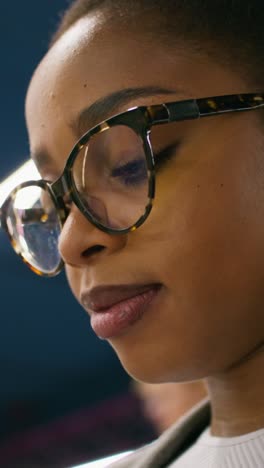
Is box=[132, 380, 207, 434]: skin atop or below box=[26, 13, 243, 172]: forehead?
below

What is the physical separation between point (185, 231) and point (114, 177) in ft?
0.38

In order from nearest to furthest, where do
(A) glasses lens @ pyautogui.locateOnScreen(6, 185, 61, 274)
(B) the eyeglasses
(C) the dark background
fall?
(B) the eyeglasses, (A) glasses lens @ pyautogui.locateOnScreen(6, 185, 61, 274), (C) the dark background

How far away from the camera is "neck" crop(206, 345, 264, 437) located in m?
0.90

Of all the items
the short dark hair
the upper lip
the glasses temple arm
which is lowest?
the upper lip

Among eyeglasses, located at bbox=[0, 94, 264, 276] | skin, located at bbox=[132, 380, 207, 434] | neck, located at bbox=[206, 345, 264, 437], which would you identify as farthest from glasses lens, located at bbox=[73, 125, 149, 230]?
skin, located at bbox=[132, 380, 207, 434]

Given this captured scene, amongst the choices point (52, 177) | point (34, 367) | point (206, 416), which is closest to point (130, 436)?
point (34, 367)

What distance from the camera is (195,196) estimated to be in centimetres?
81

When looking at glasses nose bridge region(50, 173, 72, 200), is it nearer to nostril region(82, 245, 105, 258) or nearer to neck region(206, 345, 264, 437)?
nostril region(82, 245, 105, 258)

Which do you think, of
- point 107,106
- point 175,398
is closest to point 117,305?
point 107,106

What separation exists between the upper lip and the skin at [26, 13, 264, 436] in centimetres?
1

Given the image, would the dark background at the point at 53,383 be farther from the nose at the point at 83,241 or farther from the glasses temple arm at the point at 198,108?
the glasses temple arm at the point at 198,108

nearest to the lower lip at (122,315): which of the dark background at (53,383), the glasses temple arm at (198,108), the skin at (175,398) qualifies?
the glasses temple arm at (198,108)

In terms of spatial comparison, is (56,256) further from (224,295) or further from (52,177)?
(224,295)

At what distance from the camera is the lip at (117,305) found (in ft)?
2.78
